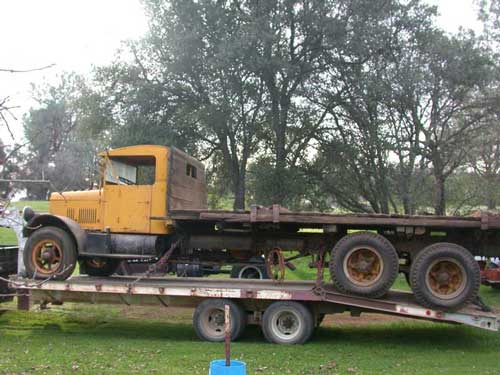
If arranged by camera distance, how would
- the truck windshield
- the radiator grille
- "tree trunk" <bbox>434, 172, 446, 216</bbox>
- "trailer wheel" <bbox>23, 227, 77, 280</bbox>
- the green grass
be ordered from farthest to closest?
"tree trunk" <bbox>434, 172, 446, 216</bbox> < the truck windshield < the radiator grille < "trailer wheel" <bbox>23, 227, 77, 280</bbox> < the green grass

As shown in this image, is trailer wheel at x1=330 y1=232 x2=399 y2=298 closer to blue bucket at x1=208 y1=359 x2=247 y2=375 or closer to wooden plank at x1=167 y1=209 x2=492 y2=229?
wooden plank at x1=167 y1=209 x2=492 y2=229

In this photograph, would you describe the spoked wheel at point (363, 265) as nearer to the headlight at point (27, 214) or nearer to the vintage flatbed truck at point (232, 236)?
the vintage flatbed truck at point (232, 236)

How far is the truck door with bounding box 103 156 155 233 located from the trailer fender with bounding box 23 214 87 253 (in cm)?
46

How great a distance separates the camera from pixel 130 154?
1091 centimetres

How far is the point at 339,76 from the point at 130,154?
1192 centimetres

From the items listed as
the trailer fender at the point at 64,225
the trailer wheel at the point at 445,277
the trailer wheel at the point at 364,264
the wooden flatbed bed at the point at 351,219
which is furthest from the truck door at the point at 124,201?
the trailer wheel at the point at 445,277

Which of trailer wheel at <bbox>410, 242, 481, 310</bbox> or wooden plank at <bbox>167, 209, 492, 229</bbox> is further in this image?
wooden plank at <bbox>167, 209, 492, 229</bbox>

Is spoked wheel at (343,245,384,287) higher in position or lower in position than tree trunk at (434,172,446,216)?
lower

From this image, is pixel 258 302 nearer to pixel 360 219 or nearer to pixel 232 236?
pixel 232 236

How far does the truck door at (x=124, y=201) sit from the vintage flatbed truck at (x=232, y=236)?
0.02 meters

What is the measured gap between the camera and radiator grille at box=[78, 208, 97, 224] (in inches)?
424

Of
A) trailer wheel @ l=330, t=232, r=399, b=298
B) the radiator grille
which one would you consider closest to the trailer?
trailer wheel @ l=330, t=232, r=399, b=298

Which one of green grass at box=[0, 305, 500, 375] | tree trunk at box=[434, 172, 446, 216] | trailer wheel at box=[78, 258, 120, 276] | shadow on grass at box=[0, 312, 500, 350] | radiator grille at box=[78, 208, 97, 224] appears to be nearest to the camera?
green grass at box=[0, 305, 500, 375]

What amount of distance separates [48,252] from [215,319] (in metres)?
3.14
